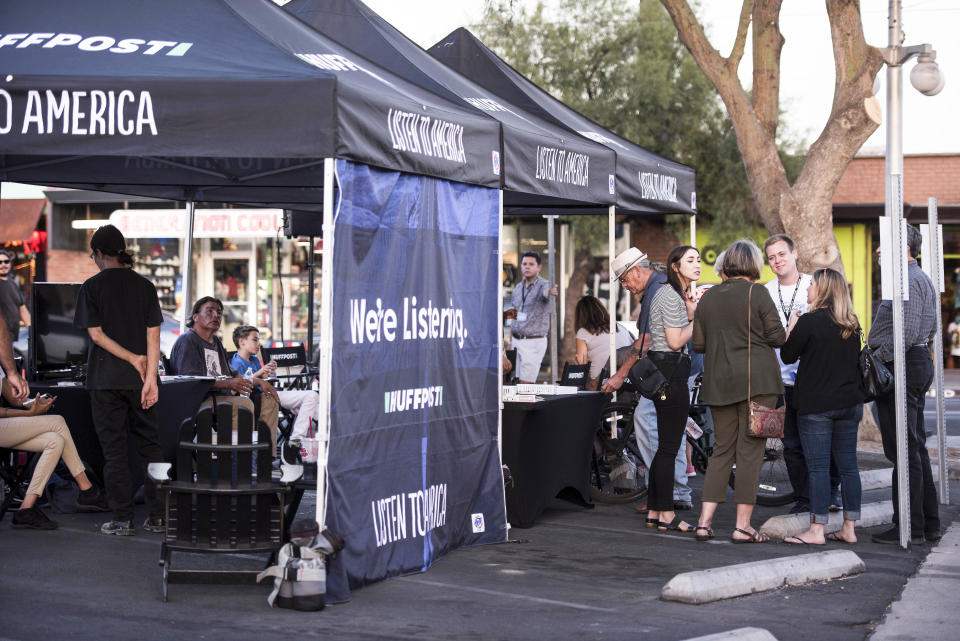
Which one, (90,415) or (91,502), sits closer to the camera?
(90,415)

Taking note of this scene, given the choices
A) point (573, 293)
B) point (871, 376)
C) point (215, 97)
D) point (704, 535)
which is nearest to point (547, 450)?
point (704, 535)

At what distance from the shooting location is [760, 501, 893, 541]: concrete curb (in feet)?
27.7

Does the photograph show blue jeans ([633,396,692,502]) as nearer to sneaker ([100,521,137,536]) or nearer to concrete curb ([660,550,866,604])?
concrete curb ([660,550,866,604])

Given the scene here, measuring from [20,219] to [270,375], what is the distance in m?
17.8

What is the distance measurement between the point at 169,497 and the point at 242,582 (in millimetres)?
640

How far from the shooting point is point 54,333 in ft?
33.9

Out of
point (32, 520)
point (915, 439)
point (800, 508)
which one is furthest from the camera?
point (800, 508)

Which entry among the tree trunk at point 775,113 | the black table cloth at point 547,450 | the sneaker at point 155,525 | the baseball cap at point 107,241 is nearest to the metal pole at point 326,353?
the baseball cap at point 107,241

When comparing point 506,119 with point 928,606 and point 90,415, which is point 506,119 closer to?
point 90,415

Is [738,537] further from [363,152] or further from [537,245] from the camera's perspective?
[537,245]

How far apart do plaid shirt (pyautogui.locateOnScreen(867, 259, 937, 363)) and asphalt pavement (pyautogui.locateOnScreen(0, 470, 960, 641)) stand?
4.57 ft

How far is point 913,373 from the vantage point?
8.58 meters

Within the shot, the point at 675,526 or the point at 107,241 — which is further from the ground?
the point at 107,241

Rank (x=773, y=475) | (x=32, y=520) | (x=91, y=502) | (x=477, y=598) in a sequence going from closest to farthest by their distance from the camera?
(x=477, y=598) < (x=32, y=520) < (x=91, y=502) < (x=773, y=475)
